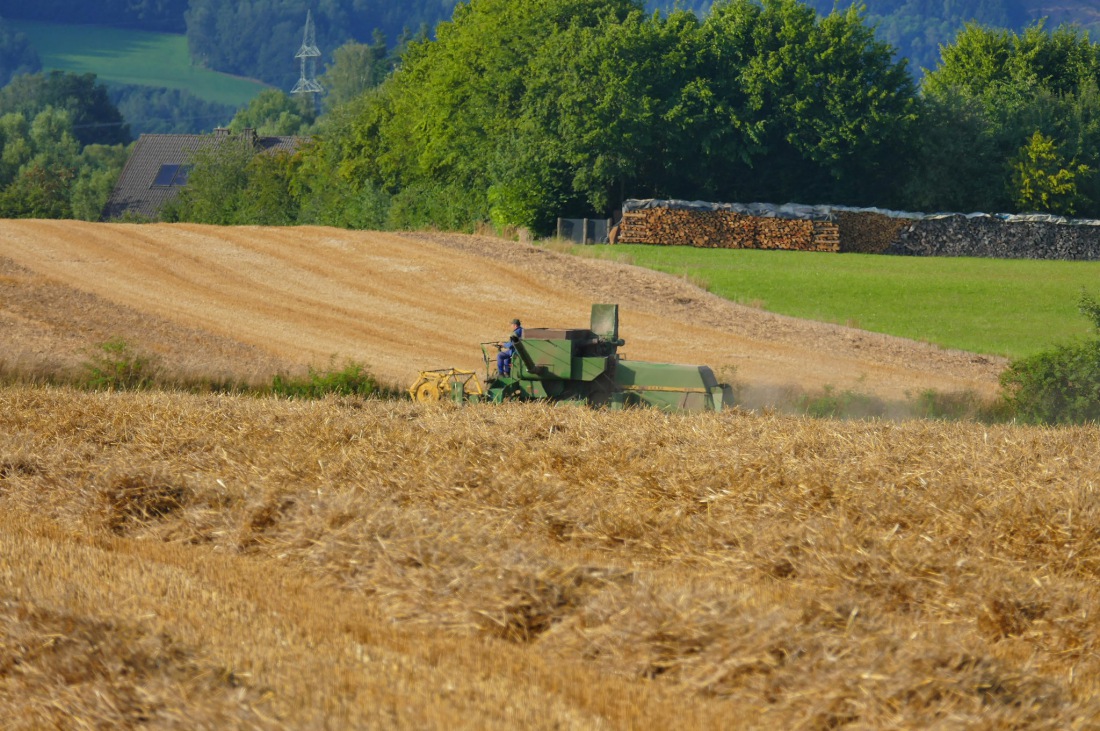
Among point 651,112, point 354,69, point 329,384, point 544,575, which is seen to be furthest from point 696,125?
point 354,69

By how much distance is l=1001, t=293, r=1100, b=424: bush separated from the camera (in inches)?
709

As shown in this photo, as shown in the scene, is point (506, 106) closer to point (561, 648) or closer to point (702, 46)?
point (702, 46)

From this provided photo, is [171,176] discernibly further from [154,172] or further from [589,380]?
[589,380]

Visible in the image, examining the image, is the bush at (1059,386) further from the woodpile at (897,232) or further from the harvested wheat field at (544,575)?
the woodpile at (897,232)

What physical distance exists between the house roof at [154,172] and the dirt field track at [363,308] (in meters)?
48.9

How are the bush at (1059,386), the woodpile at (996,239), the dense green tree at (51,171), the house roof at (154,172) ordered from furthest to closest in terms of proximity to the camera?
the house roof at (154,172) → the dense green tree at (51,171) → the woodpile at (996,239) → the bush at (1059,386)

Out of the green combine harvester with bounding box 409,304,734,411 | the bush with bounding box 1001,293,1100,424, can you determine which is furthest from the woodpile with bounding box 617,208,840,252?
the green combine harvester with bounding box 409,304,734,411

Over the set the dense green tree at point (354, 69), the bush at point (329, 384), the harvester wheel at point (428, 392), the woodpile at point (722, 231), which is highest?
the dense green tree at point (354, 69)

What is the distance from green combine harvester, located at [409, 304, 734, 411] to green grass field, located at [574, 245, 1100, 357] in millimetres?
11299

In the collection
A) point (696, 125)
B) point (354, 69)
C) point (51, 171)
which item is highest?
point (354, 69)

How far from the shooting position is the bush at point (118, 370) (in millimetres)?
18875

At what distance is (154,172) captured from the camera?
87250mm

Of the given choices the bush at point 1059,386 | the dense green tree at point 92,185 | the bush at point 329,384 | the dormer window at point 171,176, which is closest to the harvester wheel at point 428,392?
the bush at point 329,384

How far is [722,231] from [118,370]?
89.6 feet
